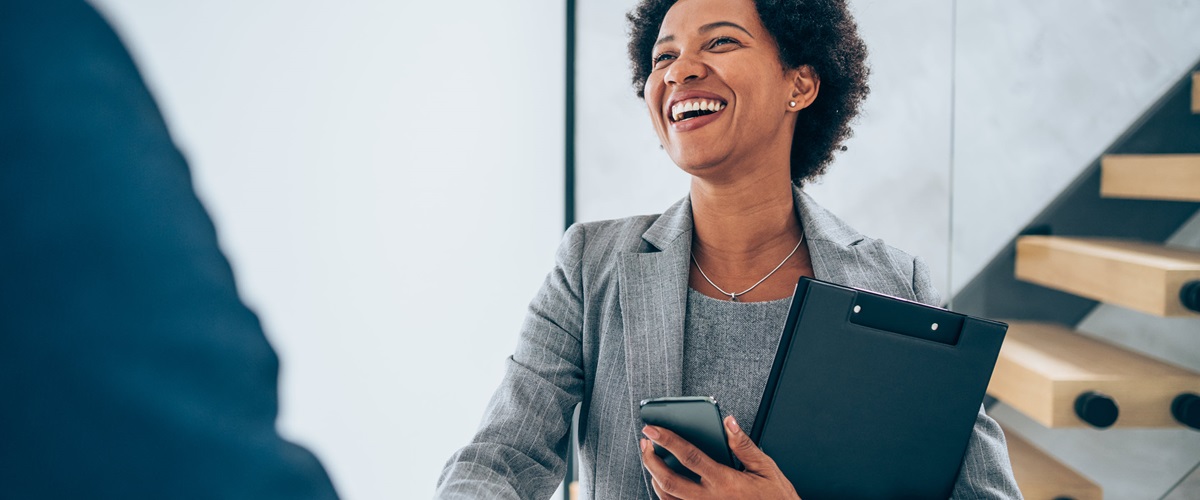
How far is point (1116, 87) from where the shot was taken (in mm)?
1979

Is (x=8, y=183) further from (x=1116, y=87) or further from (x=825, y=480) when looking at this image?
(x=1116, y=87)

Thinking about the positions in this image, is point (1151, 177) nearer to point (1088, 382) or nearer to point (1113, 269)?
point (1113, 269)

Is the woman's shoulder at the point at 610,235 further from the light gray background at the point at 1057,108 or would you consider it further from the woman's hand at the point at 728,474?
the light gray background at the point at 1057,108

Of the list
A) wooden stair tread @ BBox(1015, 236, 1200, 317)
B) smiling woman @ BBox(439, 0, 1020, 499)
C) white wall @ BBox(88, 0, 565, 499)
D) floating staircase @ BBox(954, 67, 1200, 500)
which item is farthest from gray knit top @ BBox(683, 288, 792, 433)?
wooden stair tread @ BBox(1015, 236, 1200, 317)

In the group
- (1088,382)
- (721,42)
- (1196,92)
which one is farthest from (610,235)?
(1196,92)


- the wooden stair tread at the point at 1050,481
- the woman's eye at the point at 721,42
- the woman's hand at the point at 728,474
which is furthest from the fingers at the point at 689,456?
the wooden stair tread at the point at 1050,481

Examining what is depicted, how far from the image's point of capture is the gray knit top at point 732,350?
3.33 feet

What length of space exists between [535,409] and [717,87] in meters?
0.52

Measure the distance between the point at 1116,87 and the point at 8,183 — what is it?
7.87 ft

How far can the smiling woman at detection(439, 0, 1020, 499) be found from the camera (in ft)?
3.20

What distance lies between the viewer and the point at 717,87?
1.04 metres

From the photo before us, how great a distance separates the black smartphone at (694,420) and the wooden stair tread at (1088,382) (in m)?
1.27

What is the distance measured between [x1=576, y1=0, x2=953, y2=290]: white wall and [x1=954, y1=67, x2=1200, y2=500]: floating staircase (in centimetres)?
26

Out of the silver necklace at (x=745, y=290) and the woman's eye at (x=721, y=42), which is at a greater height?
the woman's eye at (x=721, y=42)
